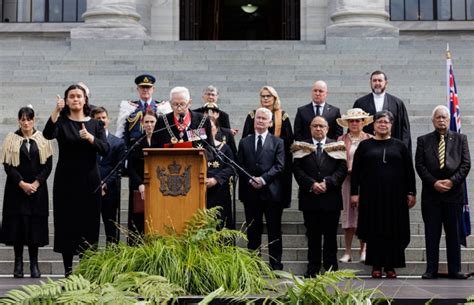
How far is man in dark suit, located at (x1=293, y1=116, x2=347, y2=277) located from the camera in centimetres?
1201

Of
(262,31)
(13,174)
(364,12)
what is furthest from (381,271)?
(262,31)

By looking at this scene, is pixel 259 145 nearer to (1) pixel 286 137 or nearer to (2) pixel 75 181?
(1) pixel 286 137

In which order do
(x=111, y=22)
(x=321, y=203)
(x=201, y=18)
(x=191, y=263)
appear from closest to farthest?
1. (x=191, y=263)
2. (x=321, y=203)
3. (x=111, y=22)
4. (x=201, y=18)

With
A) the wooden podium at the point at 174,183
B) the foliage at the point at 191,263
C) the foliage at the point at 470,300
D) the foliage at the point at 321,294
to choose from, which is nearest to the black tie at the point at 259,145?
the wooden podium at the point at 174,183

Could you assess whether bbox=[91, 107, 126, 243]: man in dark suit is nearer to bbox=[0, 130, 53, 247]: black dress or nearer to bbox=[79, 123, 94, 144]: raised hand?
bbox=[0, 130, 53, 247]: black dress

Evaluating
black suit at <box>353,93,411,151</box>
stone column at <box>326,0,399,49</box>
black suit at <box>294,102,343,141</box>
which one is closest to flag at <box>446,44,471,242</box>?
black suit at <box>353,93,411,151</box>

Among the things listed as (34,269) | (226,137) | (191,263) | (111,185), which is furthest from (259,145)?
(191,263)

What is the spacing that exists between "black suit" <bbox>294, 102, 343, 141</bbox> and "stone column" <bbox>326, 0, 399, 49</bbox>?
406 inches

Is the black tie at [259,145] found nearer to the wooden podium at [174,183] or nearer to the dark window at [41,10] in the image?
the wooden podium at [174,183]

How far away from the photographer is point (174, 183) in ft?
33.0

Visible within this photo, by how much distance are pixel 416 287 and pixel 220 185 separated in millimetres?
2641

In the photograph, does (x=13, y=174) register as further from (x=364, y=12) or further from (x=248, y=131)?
(x=364, y=12)

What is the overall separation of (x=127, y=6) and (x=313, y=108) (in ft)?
40.0

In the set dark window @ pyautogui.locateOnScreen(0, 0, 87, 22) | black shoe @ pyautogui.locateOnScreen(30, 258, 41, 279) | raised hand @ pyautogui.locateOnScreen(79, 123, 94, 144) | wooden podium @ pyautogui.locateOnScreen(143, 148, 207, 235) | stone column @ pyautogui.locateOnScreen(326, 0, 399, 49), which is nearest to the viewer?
wooden podium @ pyautogui.locateOnScreen(143, 148, 207, 235)
